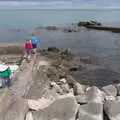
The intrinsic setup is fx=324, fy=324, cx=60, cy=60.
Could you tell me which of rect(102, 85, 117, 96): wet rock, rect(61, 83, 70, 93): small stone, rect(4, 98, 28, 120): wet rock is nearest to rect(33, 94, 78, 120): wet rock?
rect(4, 98, 28, 120): wet rock

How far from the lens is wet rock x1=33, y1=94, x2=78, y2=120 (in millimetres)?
9438

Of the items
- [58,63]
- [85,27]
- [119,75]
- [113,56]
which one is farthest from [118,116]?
[85,27]

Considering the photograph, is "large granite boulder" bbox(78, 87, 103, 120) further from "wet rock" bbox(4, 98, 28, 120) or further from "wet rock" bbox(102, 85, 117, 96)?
"wet rock" bbox(102, 85, 117, 96)

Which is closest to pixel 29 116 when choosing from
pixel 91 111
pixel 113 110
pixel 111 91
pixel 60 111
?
pixel 60 111

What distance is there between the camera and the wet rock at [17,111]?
875cm

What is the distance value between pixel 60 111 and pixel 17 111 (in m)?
1.30

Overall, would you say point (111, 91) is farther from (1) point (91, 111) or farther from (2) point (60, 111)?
(2) point (60, 111)

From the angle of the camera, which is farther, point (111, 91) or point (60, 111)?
point (111, 91)

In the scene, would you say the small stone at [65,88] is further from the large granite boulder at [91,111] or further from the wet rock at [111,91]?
the large granite boulder at [91,111]

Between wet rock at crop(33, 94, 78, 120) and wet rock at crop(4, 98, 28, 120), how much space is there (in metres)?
0.50

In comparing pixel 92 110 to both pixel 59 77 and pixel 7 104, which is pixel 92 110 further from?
pixel 59 77

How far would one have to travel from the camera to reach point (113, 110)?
380 inches

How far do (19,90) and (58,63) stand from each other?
44.5 feet

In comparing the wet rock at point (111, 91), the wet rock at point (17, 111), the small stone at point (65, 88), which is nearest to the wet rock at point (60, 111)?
the wet rock at point (17, 111)
